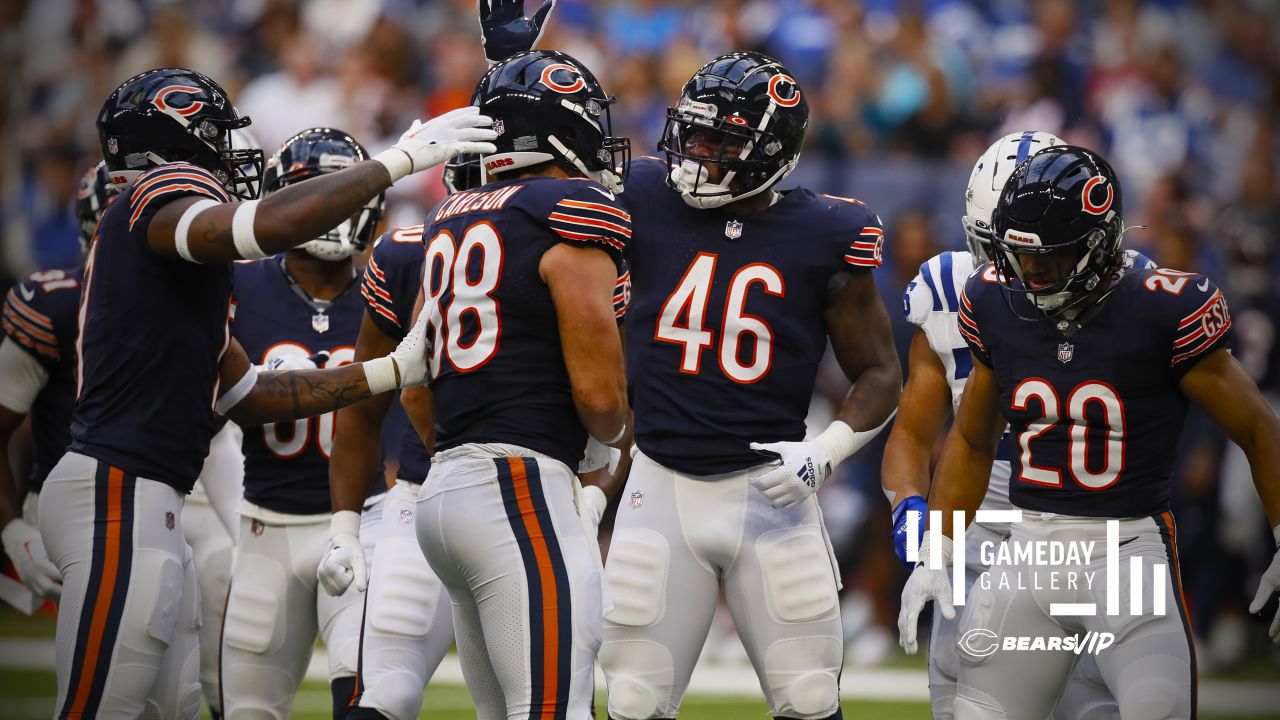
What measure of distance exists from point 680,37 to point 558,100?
744 centimetres

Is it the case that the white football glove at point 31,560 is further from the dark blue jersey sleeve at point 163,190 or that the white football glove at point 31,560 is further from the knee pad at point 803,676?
the knee pad at point 803,676

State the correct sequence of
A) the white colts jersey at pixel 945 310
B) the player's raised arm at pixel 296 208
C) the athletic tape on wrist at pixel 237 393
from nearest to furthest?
1. the player's raised arm at pixel 296 208
2. the athletic tape on wrist at pixel 237 393
3. the white colts jersey at pixel 945 310

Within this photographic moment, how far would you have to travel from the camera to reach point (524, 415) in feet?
12.0

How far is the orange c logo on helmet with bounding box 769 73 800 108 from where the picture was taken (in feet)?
14.3

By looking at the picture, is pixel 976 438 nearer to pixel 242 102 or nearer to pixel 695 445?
pixel 695 445

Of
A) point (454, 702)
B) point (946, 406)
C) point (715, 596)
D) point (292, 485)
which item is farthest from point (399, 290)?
point (454, 702)

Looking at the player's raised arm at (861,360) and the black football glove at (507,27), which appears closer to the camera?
the player's raised arm at (861,360)

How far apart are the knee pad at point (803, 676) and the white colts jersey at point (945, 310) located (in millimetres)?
969

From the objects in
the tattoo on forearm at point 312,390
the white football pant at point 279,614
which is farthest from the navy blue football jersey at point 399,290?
the white football pant at point 279,614

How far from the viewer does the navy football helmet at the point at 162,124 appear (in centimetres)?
407

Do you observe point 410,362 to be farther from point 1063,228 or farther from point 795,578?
point 1063,228

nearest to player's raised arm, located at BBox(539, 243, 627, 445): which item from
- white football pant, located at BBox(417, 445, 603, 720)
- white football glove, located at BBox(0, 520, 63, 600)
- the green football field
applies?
white football pant, located at BBox(417, 445, 603, 720)

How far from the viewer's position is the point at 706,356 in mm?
4262

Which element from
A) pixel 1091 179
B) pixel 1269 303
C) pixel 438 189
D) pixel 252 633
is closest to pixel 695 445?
pixel 1091 179
